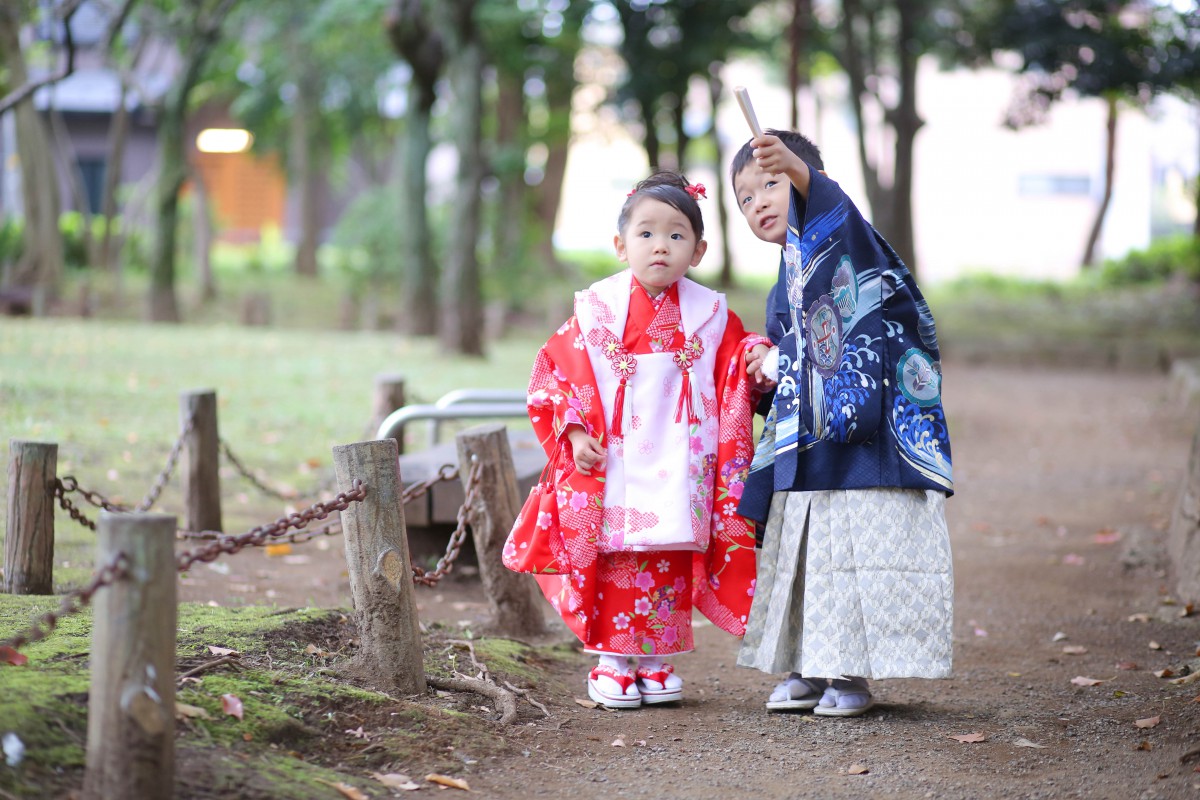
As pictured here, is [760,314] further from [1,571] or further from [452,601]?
[1,571]

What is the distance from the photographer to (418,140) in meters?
16.8

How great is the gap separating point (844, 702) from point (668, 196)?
1.73 meters

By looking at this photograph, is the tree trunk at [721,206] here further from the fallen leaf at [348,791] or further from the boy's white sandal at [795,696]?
the fallen leaf at [348,791]

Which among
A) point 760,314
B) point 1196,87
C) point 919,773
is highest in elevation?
point 1196,87

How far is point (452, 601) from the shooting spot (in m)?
5.84

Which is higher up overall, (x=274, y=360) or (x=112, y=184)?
(x=112, y=184)

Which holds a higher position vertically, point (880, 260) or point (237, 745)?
point (880, 260)

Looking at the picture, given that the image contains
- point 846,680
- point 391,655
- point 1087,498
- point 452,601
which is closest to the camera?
point 391,655

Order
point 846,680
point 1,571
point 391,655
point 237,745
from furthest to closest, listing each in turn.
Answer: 1. point 1,571
2. point 846,680
3. point 391,655
4. point 237,745

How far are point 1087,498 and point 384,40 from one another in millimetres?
18673

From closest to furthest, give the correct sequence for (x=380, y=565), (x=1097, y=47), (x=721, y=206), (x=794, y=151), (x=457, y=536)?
(x=380, y=565)
(x=794, y=151)
(x=457, y=536)
(x=1097, y=47)
(x=721, y=206)

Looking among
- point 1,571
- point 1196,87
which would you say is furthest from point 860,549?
point 1196,87

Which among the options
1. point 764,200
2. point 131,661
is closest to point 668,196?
point 764,200

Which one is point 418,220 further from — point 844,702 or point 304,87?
point 844,702
